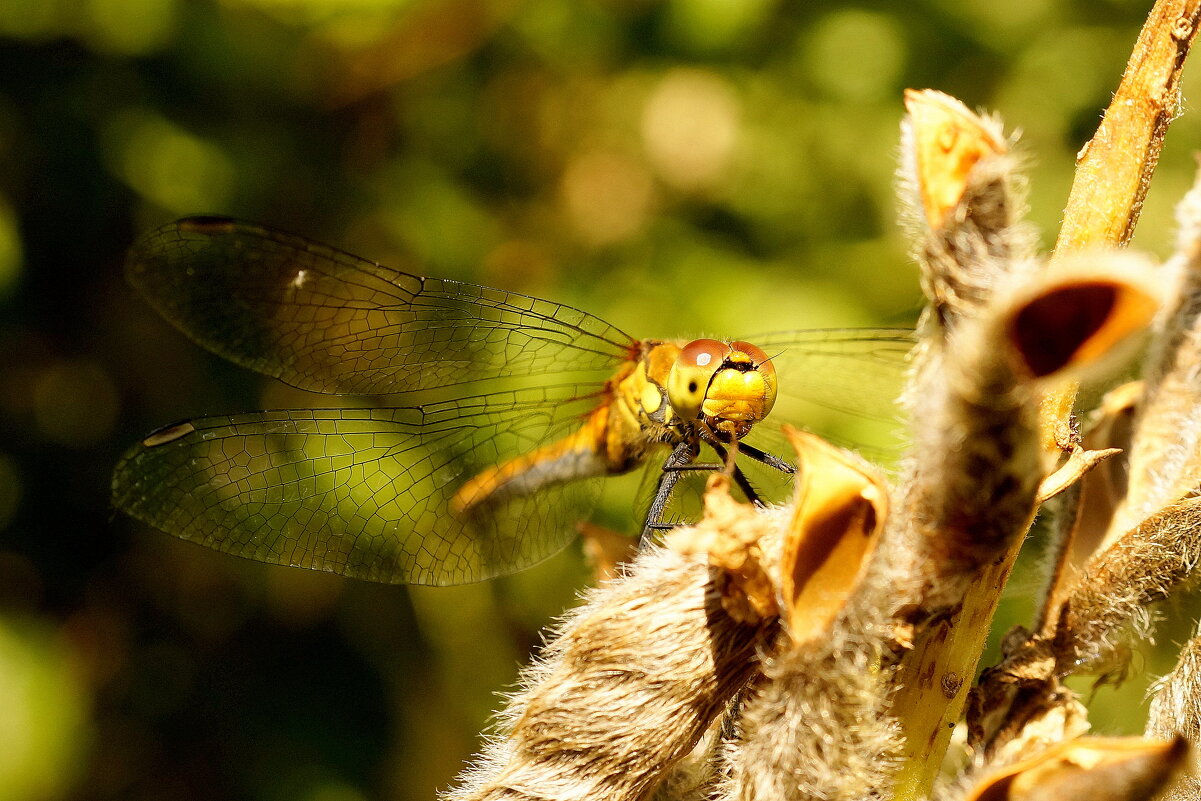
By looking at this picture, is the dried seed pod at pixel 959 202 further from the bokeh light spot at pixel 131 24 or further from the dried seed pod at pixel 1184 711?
the bokeh light spot at pixel 131 24

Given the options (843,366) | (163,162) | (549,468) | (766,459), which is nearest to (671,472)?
(766,459)

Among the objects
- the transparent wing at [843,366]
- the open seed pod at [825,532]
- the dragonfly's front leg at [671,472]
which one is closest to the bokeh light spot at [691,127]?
the transparent wing at [843,366]

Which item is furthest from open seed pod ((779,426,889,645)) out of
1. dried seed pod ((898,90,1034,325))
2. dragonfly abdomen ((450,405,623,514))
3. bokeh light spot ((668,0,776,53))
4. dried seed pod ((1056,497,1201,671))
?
bokeh light spot ((668,0,776,53))

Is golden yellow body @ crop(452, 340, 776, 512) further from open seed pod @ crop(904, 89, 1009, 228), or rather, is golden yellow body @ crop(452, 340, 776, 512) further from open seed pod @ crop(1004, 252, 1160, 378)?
open seed pod @ crop(1004, 252, 1160, 378)

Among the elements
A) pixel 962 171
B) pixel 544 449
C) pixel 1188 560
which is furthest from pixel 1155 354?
pixel 544 449

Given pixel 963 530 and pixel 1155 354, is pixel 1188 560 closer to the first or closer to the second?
pixel 1155 354

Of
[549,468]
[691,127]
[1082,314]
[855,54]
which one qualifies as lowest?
[1082,314]

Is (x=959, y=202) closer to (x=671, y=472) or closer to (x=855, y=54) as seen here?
(x=671, y=472)
